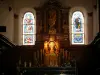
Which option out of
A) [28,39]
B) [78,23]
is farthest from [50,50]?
[78,23]

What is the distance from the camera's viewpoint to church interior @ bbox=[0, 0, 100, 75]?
1719cm

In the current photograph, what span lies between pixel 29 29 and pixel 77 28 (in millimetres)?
2883

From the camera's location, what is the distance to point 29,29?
19.1 metres

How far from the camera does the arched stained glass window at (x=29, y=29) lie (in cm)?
1898

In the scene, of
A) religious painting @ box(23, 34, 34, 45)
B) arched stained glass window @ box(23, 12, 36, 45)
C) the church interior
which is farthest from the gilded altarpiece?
religious painting @ box(23, 34, 34, 45)

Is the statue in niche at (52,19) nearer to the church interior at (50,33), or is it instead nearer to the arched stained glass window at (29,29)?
the church interior at (50,33)

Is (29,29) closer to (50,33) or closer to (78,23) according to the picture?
(50,33)

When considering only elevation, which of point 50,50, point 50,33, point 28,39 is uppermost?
point 50,33

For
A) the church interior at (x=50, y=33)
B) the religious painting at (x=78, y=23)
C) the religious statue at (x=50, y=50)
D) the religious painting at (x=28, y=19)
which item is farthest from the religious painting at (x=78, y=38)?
the religious painting at (x=28, y=19)

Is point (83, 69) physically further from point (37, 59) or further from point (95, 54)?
point (37, 59)

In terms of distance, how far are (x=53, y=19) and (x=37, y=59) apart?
2.77 metres

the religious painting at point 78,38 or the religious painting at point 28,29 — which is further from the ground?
the religious painting at point 28,29

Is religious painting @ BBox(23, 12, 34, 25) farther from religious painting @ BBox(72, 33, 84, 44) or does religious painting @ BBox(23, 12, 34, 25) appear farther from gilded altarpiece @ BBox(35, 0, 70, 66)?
religious painting @ BBox(72, 33, 84, 44)

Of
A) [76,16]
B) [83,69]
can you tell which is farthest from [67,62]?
[76,16]
